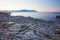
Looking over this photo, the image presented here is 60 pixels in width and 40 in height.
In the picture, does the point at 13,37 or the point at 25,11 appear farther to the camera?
the point at 25,11

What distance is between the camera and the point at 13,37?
1.50 m

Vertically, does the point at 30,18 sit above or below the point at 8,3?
below

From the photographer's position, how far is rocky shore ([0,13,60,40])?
1.52 meters

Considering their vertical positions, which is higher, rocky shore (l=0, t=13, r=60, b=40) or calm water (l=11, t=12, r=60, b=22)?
calm water (l=11, t=12, r=60, b=22)

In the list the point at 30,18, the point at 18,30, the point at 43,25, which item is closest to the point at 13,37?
the point at 18,30

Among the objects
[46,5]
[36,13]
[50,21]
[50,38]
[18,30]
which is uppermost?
[46,5]

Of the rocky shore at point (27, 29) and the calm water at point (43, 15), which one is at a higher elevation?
the calm water at point (43, 15)

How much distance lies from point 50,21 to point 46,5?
272 millimetres

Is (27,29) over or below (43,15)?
below

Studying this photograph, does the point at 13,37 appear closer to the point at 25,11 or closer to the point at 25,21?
the point at 25,21

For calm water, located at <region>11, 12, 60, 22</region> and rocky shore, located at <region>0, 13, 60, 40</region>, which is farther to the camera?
calm water, located at <region>11, 12, 60, 22</region>

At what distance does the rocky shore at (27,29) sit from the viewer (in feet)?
4.98

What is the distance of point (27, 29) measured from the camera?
5.14 feet

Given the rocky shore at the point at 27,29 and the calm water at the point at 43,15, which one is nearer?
the rocky shore at the point at 27,29
